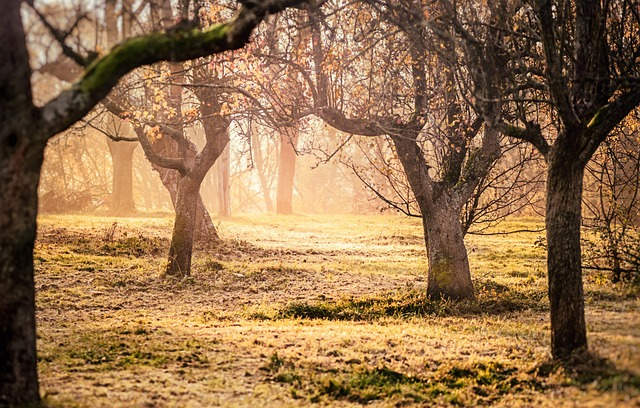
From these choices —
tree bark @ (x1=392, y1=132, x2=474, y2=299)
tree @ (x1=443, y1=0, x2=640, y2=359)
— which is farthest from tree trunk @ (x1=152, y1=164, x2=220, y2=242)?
tree @ (x1=443, y1=0, x2=640, y2=359)

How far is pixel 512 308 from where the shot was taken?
38.1 ft

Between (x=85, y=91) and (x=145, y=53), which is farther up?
(x=145, y=53)

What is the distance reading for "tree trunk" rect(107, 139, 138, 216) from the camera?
103 ft

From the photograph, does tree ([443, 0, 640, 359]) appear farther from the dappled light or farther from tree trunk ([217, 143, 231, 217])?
tree trunk ([217, 143, 231, 217])

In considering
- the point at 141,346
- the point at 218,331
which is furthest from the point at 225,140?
the point at 141,346

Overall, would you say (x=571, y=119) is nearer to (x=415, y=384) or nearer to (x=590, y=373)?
(x=590, y=373)

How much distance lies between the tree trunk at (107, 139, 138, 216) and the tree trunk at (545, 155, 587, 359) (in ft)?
89.1

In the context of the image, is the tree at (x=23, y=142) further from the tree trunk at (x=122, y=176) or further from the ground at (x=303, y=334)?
the tree trunk at (x=122, y=176)

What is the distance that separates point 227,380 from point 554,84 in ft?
16.8

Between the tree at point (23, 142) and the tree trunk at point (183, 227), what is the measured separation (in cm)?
878

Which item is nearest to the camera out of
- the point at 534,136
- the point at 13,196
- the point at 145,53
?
the point at 13,196

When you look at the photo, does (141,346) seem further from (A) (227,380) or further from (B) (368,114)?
(B) (368,114)

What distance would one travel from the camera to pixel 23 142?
5.18 meters

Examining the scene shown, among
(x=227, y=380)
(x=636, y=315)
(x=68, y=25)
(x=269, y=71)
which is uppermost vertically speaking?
(x=269, y=71)
